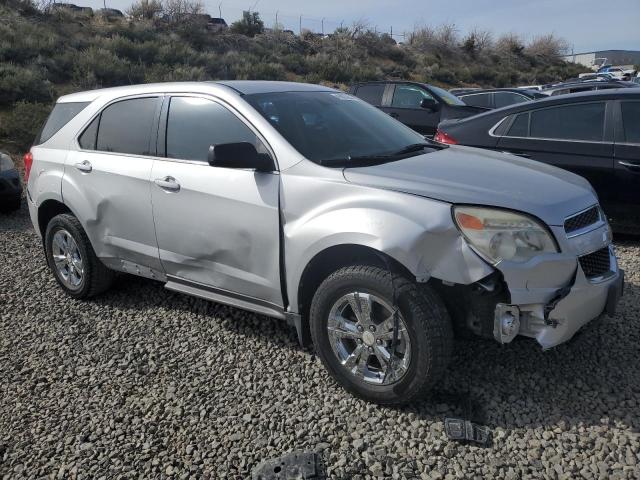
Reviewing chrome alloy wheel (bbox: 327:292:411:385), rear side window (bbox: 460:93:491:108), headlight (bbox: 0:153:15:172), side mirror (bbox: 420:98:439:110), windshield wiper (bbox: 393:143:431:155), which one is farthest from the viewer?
rear side window (bbox: 460:93:491:108)

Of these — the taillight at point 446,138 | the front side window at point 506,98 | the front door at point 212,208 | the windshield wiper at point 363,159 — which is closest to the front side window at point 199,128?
the front door at point 212,208

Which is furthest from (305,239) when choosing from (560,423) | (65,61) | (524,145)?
(65,61)

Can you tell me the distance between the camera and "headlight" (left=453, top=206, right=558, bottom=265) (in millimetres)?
2699

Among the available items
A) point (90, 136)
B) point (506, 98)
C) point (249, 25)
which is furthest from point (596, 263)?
point (249, 25)

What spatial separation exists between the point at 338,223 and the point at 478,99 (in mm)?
10516

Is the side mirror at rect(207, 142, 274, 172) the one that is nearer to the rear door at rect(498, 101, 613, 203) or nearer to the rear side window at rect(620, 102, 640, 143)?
the rear door at rect(498, 101, 613, 203)

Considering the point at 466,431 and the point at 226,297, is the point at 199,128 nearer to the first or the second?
the point at 226,297

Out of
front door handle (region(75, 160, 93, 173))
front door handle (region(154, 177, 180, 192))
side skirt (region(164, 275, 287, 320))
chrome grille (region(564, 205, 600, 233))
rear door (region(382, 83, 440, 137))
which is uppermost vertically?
chrome grille (region(564, 205, 600, 233))

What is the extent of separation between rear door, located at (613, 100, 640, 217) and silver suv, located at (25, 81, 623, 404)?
6.76 feet

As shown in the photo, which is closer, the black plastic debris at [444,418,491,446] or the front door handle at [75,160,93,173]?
the black plastic debris at [444,418,491,446]

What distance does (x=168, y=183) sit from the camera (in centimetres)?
375

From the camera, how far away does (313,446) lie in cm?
281

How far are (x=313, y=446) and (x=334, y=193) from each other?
4.36 ft

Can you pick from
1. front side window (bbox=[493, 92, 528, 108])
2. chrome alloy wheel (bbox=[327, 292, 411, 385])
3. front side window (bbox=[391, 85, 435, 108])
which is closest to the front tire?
chrome alloy wheel (bbox=[327, 292, 411, 385])
